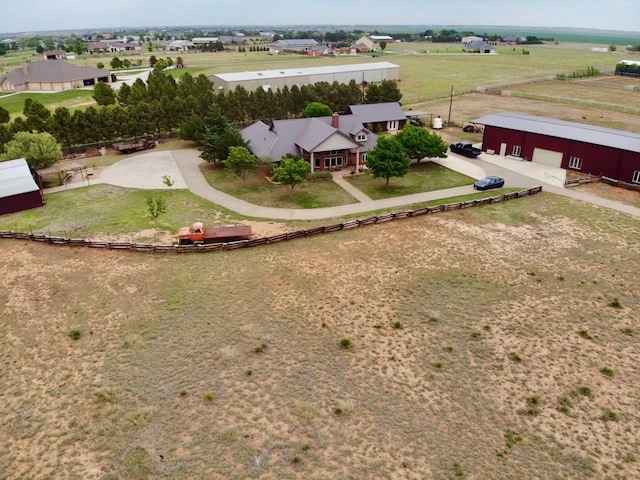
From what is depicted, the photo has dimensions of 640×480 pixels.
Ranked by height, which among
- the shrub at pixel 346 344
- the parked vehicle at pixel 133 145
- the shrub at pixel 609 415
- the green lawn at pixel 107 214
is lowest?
the shrub at pixel 609 415

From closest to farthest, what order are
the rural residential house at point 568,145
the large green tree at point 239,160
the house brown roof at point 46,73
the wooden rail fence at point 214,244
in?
the wooden rail fence at point 214,244 < the large green tree at point 239,160 < the rural residential house at point 568,145 < the house brown roof at point 46,73

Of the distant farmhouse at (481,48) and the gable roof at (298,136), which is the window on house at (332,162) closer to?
the gable roof at (298,136)

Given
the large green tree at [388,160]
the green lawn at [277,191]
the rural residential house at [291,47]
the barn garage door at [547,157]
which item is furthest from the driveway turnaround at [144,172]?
the rural residential house at [291,47]

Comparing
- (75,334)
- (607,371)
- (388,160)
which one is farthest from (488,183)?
(75,334)

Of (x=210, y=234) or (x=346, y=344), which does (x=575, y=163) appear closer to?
(x=346, y=344)

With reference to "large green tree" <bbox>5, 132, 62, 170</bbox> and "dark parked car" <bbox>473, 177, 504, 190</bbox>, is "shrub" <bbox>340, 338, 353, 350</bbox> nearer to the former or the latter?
"dark parked car" <bbox>473, 177, 504, 190</bbox>

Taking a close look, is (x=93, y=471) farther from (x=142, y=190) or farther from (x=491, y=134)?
(x=491, y=134)

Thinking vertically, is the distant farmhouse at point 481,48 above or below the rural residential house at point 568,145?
above
